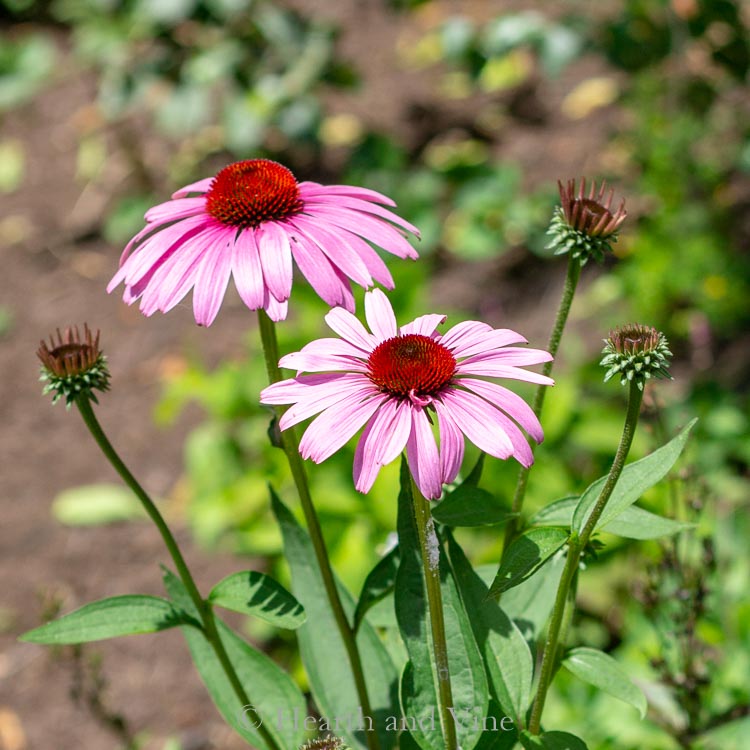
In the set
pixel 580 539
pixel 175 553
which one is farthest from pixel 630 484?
pixel 175 553

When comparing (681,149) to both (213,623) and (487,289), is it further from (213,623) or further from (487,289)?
(213,623)

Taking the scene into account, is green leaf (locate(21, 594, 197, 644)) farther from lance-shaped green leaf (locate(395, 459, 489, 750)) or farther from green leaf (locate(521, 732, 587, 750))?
green leaf (locate(521, 732, 587, 750))

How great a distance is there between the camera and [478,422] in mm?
694

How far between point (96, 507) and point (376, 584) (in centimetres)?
155

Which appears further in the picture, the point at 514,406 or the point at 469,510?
the point at 469,510

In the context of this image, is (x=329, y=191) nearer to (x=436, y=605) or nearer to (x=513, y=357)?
(x=513, y=357)

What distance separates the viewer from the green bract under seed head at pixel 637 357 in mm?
684

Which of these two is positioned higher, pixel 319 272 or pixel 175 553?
pixel 319 272

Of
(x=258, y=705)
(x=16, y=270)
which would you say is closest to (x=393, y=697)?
(x=258, y=705)

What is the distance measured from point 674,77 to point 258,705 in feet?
7.18

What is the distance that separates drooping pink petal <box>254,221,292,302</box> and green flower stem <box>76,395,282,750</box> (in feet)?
0.60

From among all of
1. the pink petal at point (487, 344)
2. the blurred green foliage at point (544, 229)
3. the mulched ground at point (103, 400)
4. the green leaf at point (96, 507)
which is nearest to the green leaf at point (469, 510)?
the pink petal at point (487, 344)

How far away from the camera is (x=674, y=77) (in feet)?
8.64

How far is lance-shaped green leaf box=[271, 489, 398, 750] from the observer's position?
40.8 inches
